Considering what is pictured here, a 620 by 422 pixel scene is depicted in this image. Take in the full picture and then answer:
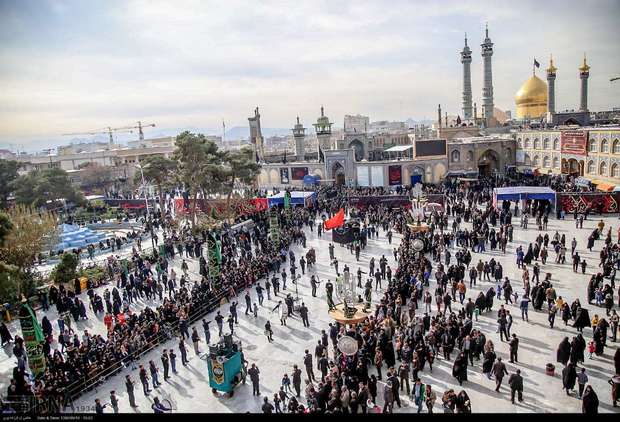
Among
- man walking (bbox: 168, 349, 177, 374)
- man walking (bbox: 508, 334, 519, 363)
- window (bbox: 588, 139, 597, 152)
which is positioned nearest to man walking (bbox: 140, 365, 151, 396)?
man walking (bbox: 168, 349, 177, 374)

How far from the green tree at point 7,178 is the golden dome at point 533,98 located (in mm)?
58235

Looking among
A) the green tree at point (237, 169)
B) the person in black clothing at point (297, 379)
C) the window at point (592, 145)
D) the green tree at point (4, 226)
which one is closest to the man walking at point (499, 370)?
the person in black clothing at point (297, 379)

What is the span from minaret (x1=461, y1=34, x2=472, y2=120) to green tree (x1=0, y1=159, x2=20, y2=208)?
52.0 meters

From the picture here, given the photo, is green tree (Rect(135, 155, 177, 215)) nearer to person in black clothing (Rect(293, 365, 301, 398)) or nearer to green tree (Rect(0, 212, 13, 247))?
green tree (Rect(0, 212, 13, 247))

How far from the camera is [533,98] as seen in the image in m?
55.5

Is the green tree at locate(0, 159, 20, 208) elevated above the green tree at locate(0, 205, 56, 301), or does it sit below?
above

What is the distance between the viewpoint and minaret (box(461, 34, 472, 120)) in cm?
5597

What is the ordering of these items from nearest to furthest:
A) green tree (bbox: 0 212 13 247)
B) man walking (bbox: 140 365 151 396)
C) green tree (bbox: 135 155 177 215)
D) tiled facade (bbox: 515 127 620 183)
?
1. man walking (bbox: 140 365 151 396)
2. green tree (bbox: 0 212 13 247)
3. tiled facade (bbox: 515 127 620 183)
4. green tree (bbox: 135 155 177 215)

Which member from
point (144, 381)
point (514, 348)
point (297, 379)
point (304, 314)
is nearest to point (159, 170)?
point (304, 314)

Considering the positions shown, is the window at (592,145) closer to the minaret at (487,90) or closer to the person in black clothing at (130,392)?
the minaret at (487,90)

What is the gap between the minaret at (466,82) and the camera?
5597 cm

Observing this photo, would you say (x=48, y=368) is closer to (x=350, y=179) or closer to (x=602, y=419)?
(x=602, y=419)

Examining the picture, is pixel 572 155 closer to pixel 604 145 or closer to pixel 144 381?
pixel 604 145

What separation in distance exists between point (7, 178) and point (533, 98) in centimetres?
6008
